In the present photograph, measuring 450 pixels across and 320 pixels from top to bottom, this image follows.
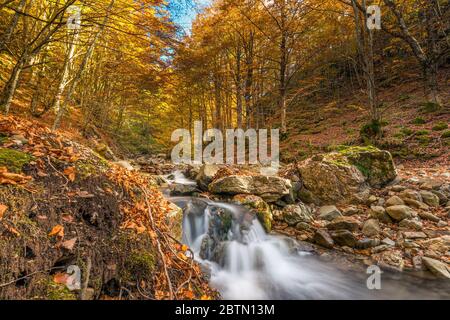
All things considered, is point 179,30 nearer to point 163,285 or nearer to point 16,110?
point 163,285

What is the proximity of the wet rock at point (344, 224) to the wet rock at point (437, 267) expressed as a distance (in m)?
1.28

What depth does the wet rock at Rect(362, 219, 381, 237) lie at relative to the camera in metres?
4.77

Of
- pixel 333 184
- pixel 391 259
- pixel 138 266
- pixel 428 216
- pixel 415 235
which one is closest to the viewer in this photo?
pixel 138 266

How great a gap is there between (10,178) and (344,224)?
5590 mm

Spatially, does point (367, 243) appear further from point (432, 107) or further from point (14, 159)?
point (432, 107)

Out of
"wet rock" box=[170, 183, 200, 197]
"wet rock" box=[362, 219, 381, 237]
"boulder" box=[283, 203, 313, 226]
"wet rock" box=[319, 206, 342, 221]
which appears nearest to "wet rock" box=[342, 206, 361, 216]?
"wet rock" box=[319, 206, 342, 221]

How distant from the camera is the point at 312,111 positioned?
20656 millimetres

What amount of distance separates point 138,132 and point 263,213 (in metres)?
22.6

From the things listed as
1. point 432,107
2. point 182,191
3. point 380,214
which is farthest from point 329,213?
point 432,107

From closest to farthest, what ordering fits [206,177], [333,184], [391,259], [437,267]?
[437,267] → [391,259] → [333,184] → [206,177]

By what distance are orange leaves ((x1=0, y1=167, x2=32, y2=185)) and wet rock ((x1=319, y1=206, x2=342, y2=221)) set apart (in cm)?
567

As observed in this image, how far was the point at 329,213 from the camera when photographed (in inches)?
222

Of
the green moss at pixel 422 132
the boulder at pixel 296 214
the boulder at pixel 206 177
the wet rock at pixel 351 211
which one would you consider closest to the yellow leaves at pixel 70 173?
the boulder at pixel 296 214
